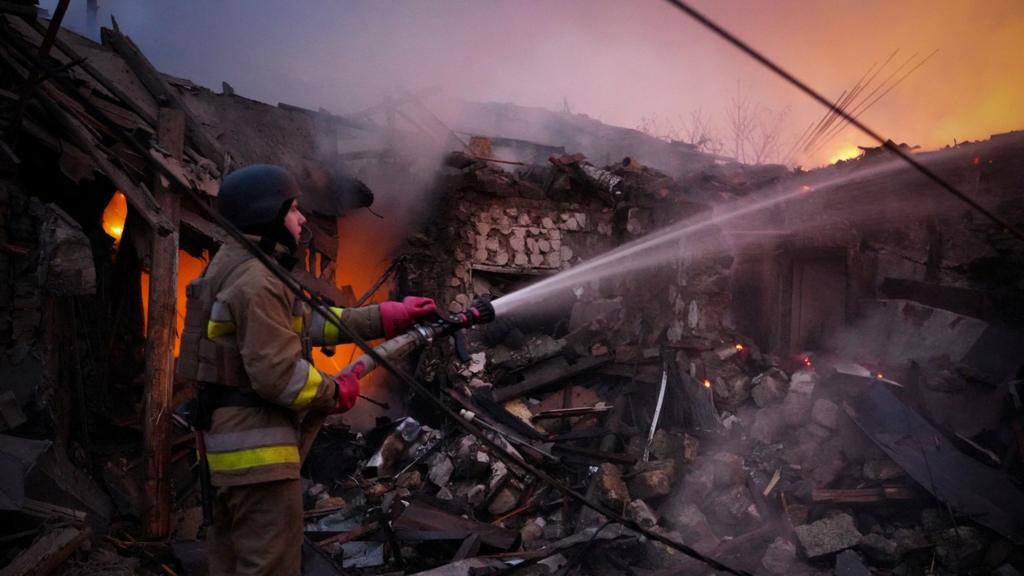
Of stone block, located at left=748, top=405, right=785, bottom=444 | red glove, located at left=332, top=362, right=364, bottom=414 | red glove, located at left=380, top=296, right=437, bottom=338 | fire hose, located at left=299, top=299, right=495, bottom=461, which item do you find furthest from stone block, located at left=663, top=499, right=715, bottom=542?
red glove, located at left=332, top=362, right=364, bottom=414

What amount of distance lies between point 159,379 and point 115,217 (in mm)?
2133

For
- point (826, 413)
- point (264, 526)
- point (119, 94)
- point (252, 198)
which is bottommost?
point (826, 413)

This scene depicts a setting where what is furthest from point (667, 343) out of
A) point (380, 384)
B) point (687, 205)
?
point (380, 384)

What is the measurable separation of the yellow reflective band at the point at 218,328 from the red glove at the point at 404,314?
0.77 metres

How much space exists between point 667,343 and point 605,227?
213cm

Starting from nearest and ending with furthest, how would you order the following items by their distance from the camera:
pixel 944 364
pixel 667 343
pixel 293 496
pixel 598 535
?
pixel 293 496 < pixel 598 535 < pixel 944 364 < pixel 667 343

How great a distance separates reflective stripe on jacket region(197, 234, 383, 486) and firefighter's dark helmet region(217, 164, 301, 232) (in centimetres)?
18

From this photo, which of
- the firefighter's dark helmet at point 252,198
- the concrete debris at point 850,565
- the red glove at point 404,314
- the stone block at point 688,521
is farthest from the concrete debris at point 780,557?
the firefighter's dark helmet at point 252,198

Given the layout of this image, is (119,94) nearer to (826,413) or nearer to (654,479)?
(654,479)

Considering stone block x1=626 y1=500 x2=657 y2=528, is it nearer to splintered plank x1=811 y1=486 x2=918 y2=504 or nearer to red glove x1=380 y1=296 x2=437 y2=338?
splintered plank x1=811 y1=486 x2=918 y2=504

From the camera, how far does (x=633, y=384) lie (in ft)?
24.9

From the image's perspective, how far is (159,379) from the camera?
504 cm

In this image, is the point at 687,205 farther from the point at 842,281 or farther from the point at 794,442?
the point at 794,442

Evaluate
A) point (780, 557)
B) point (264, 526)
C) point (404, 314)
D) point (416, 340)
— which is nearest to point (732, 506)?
point (780, 557)
